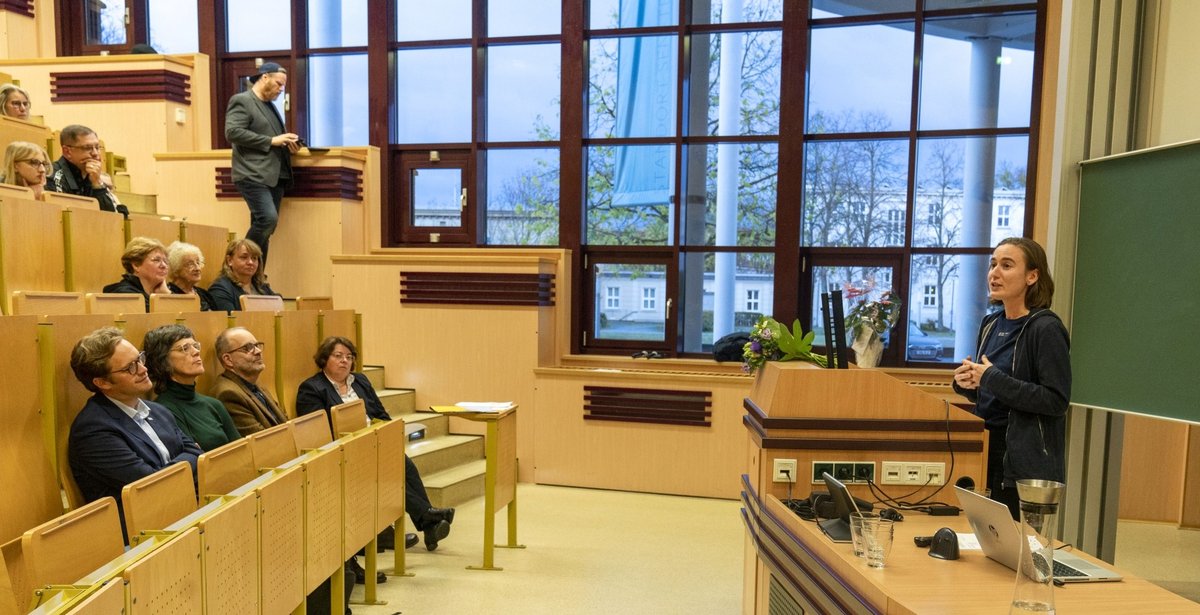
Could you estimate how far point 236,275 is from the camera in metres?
4.62

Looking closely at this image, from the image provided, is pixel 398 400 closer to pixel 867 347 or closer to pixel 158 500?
pixel 158 500

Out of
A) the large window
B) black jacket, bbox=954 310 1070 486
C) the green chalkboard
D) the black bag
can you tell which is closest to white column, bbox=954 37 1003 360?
the large window

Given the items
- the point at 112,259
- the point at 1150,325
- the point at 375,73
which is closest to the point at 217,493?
the point at 112,259

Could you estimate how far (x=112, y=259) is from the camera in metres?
4.15

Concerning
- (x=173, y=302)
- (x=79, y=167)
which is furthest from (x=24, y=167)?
(x=173, y=302)

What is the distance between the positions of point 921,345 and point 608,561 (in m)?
2.88

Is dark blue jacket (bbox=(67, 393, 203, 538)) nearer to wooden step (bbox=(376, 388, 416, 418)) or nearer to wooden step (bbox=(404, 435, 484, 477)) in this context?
wooden step (bbox=(404, 435, 484, 477))

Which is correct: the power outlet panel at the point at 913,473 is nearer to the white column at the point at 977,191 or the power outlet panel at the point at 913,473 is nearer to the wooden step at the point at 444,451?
the wooden step at the point at 444,451

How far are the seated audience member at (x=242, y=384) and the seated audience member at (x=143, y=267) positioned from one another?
21.8 inches

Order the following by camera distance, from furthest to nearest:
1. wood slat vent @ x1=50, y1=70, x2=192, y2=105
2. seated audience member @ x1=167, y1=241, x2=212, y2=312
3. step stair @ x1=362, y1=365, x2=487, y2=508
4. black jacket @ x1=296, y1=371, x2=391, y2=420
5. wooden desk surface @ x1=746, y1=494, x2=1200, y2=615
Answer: wood slat vent @ x1=50, y1=70, x2=192, y2=105
step stair @ x1=362, y1=365, x2=487, y2=508
seated audience member @ x1=167, y1=241, x2=212, y2=312
black jacket @ x1=296, y1=371, x2=391, y2=420
wooden desk surface @ x1=746, y1=494, x2=1200, y2=615

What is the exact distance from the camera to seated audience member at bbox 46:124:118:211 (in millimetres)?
4438

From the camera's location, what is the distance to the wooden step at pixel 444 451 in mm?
5004

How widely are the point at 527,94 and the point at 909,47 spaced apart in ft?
9.08

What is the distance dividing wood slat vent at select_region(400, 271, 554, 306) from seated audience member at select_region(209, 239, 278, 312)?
1.29m
